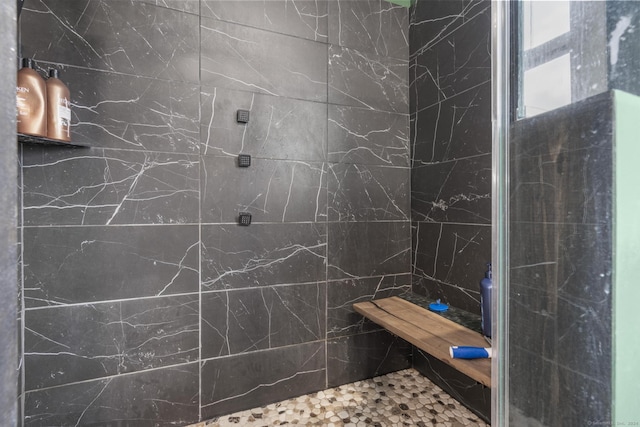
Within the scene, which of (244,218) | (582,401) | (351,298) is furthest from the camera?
(351,298)

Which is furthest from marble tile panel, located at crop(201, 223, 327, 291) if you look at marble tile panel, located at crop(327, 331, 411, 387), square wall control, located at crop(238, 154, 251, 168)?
marble tile panel, located at crop(327, 331, 411, 387)

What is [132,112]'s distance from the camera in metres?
1.38

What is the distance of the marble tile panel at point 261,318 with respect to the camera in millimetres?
1516

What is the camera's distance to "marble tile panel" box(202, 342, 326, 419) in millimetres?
Answer: 1511

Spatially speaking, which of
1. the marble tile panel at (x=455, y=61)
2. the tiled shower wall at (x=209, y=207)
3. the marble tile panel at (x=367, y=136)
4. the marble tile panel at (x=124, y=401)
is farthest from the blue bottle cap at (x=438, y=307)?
the marble tile panel at (x=124, y=401)

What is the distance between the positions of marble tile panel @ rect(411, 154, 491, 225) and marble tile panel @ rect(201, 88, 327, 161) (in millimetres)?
669

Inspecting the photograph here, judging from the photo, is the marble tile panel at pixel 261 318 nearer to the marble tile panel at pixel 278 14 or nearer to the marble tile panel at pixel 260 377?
the marble tile panel at pixel 260 377

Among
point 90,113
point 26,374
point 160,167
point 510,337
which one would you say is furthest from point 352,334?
point 90,113

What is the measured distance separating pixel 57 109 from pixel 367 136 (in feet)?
4.98

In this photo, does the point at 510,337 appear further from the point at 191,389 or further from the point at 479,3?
the point at 479,3

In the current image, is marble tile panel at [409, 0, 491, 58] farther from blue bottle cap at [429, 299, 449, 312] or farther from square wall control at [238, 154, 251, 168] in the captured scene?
blue bottle cap at [429, 299, 449, 312]

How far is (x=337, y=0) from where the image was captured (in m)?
1.77

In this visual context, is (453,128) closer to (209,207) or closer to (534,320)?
(534,320)

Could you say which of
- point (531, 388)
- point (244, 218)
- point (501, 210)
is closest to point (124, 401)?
point (244, 218)
